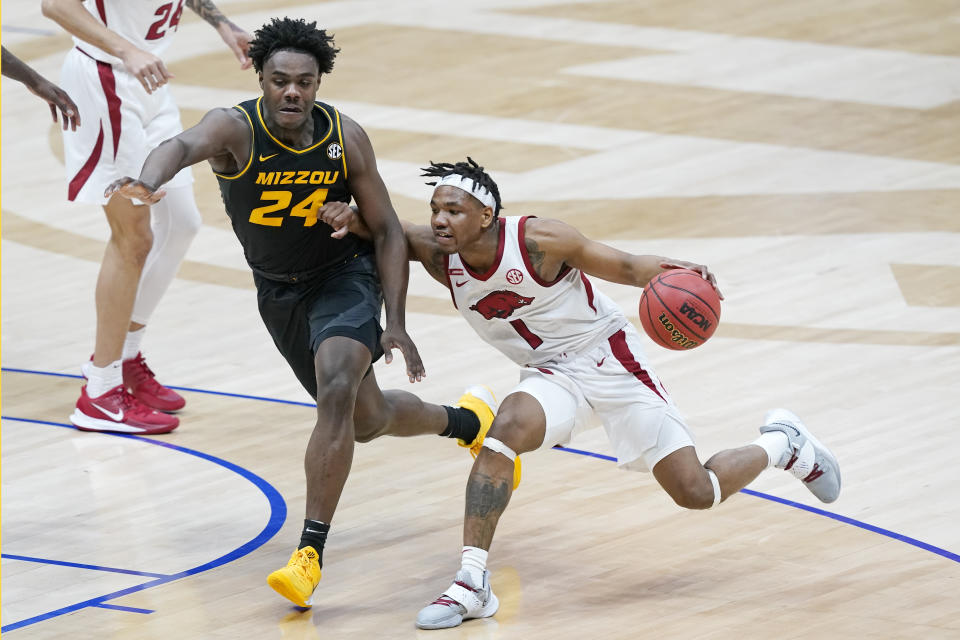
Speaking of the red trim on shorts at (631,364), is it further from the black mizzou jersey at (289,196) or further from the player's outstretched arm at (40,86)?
the player's outstretched arm at (40,86)

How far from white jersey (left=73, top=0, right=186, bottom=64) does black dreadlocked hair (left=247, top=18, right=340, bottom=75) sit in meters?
1.78

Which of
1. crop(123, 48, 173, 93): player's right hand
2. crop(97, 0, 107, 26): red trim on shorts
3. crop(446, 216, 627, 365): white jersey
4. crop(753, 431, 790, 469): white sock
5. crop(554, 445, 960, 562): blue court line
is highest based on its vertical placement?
crop(97, 0, 107, 26): red trim on shorts

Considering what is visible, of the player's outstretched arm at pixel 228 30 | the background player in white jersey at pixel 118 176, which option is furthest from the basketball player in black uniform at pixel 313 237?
the background player in white jersey at pixel 118 176

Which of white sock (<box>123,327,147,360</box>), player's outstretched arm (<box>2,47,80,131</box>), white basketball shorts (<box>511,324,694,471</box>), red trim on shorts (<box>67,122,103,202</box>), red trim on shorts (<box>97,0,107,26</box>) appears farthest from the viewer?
white sock (<box>123,327,147,360</box>)

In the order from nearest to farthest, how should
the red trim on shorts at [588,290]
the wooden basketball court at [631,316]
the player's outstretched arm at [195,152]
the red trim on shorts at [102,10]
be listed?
the player's outstretched arm at [195,152] → the wooden basketball court at [631,316] → the red trim on shorts at [588,290] → the red trim on shorts at [102,10]

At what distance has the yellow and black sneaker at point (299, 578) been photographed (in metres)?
5.54

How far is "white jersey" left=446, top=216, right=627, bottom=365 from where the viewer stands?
6059mm

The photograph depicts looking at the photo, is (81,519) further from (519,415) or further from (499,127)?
(499,127)

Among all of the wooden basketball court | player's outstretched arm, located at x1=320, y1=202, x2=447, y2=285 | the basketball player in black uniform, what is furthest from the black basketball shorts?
the wooden basketball court

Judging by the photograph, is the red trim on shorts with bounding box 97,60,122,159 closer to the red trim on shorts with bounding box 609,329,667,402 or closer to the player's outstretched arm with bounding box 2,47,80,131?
the player's outstretched arm with bounding box 2,47,80,131

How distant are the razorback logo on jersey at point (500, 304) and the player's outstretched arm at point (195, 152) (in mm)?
1099

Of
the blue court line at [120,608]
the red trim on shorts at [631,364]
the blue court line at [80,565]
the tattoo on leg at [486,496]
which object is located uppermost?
the red trim on shorts at [631,364]

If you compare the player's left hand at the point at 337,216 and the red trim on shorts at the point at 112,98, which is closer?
the player's left hand at the point at 337,216

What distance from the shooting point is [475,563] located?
5.62 meters
